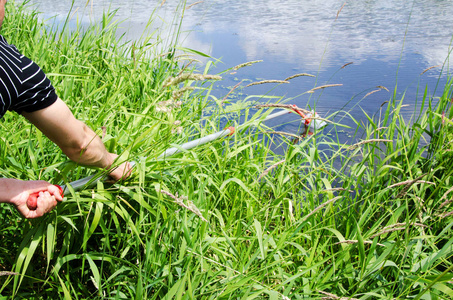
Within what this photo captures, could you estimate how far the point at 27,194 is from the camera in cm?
131

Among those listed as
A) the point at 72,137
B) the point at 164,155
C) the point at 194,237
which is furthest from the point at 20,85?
the point at 194,237

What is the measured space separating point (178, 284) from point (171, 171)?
572mm

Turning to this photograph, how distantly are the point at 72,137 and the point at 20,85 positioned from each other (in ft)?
0.85

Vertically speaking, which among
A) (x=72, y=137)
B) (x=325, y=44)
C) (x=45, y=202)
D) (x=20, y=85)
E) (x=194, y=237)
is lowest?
(x=325, y=44)

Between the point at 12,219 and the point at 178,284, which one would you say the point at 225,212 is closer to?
the point at 178,284

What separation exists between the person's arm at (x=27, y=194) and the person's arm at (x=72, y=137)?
0.15 metres

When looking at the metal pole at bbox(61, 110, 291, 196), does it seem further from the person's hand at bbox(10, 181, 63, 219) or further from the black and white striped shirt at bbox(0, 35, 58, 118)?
the black and white striped shirt at bbox(0, 35, 58, 118)

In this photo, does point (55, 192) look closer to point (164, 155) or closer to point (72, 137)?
point (72, 137)

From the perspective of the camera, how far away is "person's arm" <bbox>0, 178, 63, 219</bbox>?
1.27 m

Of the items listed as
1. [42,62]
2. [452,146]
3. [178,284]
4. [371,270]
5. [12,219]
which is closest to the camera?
[178,284]

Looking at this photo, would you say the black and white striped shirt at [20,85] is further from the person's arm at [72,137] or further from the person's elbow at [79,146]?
the person's elbow at [79,146]

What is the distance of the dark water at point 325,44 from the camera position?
149 inches

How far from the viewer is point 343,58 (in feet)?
15.1

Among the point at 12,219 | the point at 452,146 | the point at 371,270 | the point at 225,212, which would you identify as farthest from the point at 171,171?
the point at 452,146
